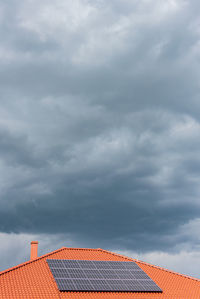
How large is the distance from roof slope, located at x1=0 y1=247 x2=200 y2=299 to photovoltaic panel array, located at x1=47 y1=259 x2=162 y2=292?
61 centimetres

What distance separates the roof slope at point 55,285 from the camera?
30562mm

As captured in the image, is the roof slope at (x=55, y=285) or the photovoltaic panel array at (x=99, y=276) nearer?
the roof slope at (x=55, y=285)

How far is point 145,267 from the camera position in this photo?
4072 centimetres

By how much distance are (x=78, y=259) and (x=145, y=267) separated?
25.5ft

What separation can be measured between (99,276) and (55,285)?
16.6ft

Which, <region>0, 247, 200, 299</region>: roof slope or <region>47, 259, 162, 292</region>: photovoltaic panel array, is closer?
<region>0, 247, 200, 299</region>: roof slope

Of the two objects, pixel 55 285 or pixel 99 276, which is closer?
pixel 55 285

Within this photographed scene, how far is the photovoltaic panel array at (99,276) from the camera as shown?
33.1 m

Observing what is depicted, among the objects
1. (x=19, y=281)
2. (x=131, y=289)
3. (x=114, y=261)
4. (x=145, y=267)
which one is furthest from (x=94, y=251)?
(x=19, y=281)

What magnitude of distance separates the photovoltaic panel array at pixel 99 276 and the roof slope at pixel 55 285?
61cm

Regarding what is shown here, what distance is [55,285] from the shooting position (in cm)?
3222

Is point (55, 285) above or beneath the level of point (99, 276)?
beneath

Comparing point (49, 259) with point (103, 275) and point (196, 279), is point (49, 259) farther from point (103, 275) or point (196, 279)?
point (196, 279)

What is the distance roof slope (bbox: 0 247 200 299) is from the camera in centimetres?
3056
